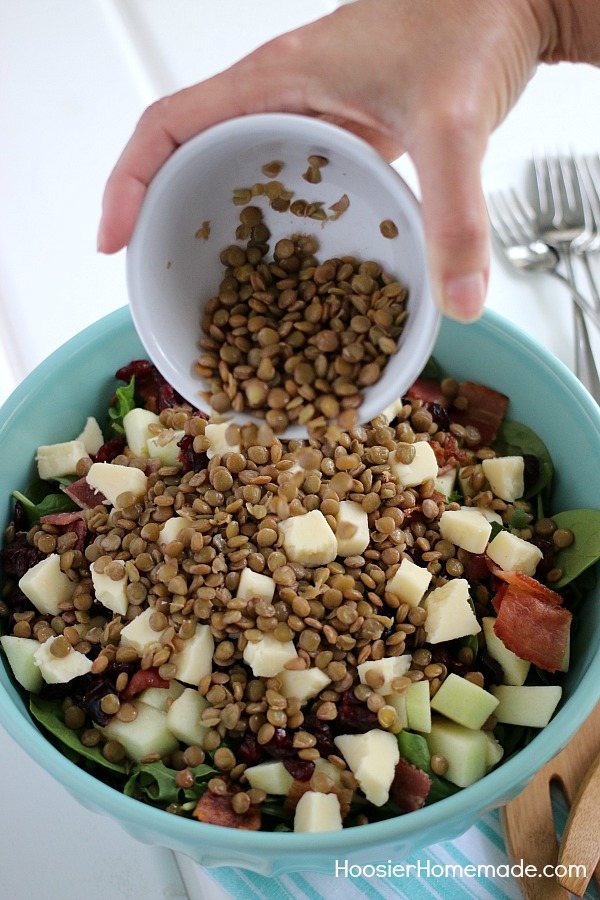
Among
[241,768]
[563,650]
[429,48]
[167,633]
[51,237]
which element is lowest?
[563,650]

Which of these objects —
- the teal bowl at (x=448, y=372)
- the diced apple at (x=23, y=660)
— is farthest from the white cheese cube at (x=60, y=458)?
the diced apple at (x=23, y=660)

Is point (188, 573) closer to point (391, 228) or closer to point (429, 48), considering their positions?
point (391, 228)

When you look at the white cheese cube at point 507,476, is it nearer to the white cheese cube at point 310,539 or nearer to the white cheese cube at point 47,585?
the white cheese cube at point 310,539

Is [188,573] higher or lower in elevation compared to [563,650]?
higher

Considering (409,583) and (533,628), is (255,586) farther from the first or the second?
(533,628)

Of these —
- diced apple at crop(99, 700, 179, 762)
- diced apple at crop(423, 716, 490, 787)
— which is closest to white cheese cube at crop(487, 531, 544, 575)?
diced apple at crop(423, 716, 490, 787)

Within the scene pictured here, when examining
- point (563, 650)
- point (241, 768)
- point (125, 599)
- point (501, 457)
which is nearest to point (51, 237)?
point (125, 599)

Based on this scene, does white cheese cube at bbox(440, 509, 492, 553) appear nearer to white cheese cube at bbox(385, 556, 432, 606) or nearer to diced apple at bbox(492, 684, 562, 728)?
white cheese cube at bbox(385, 556, 432, 606)
